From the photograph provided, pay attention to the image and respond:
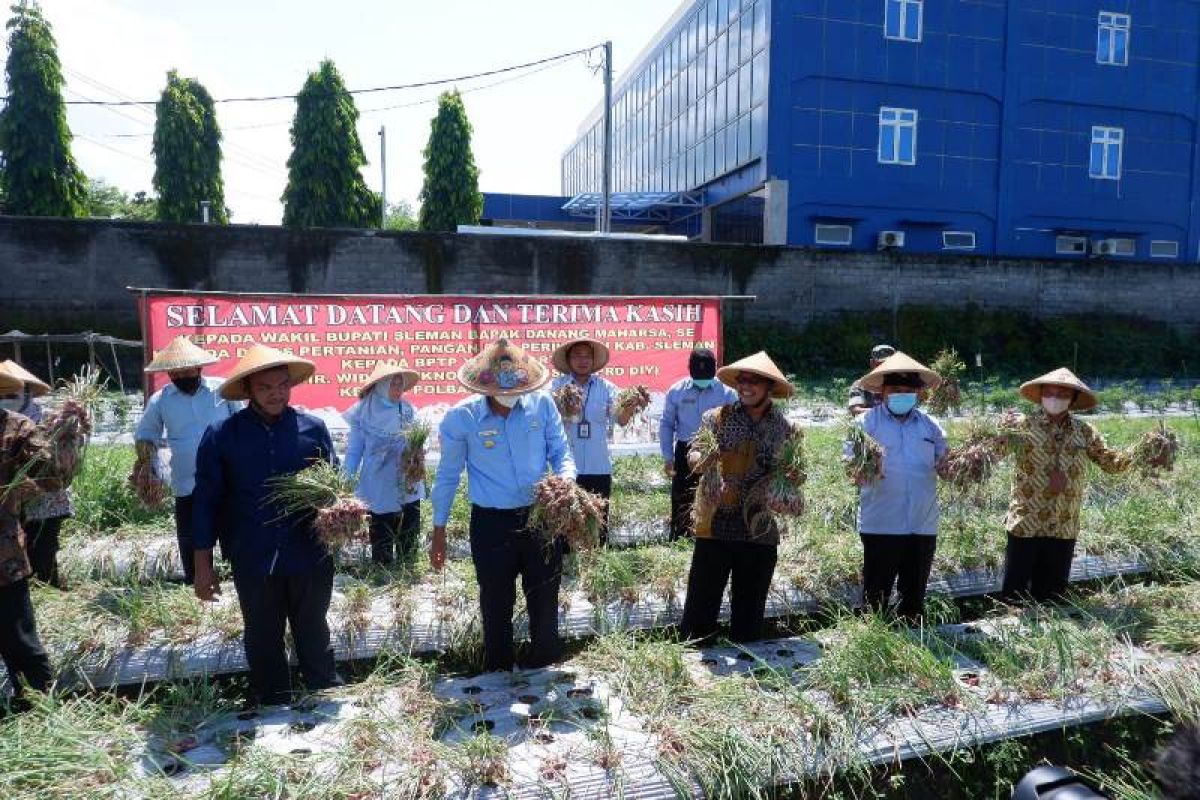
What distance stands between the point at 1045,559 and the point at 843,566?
114cm

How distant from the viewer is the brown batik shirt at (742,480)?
4.11m

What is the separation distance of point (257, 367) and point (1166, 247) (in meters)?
27.2

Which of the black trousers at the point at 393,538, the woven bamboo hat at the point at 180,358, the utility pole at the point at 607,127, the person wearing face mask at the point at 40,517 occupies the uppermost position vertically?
the utility pole at the point at 607,127

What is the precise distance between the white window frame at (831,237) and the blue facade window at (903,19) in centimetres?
505

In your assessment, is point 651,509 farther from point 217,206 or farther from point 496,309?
point 217,206

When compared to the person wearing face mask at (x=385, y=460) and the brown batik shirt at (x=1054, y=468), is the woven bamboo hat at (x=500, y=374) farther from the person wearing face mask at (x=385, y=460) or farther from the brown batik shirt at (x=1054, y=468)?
the brown batik shirt at (x=1054, y=468)

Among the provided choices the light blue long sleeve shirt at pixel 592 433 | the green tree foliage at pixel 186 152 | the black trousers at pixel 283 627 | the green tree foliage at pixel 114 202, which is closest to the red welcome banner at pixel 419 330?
the light blue long sleeve shirt at pixel 592 433

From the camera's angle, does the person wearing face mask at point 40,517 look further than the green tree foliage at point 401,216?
No

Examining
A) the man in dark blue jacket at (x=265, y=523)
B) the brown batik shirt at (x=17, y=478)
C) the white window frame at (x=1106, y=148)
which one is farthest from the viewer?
the white window frame at (x=1106, y=148)

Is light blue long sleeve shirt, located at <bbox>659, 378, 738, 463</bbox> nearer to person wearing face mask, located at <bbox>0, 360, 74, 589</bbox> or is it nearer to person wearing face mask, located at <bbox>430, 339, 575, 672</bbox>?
person wearing face mask, located at <bbox>430, 339, 575, 672</bbox>

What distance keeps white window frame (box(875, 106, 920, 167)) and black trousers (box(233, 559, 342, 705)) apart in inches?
821

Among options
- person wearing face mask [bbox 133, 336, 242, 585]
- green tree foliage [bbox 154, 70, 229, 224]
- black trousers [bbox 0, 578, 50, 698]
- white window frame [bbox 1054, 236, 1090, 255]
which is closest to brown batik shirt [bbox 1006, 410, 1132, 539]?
person wearing face mask [bbox 133, 336, 242, 585]

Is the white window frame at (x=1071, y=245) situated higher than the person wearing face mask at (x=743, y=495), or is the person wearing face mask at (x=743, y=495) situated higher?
the white window frame at (x=1071, y=245)

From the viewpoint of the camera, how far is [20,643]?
3422 mm
